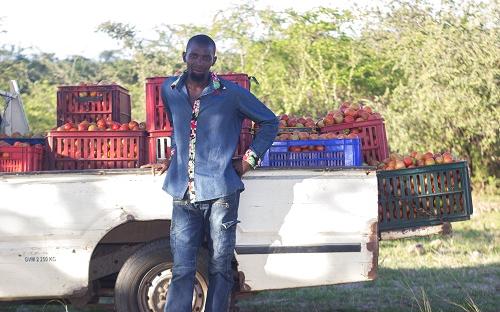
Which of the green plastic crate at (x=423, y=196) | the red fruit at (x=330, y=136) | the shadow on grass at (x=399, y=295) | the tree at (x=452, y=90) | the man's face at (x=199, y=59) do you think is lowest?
the shadow on grass at (x=399, y=295)

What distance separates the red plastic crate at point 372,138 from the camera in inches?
237

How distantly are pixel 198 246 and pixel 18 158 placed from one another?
162cm

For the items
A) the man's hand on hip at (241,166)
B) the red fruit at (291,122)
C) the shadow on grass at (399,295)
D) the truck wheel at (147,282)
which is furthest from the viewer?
the shadow on grass at (399,295)

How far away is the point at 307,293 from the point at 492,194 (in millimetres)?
11469

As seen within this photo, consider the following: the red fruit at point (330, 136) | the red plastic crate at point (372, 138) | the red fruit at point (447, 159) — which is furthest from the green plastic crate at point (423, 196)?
the red plastic crate at point (372, 138)

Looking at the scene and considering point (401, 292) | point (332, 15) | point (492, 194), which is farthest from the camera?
point (332, 15)

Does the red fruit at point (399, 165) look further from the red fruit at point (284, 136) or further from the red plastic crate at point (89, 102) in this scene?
the red plastic crate at point (89, 102)

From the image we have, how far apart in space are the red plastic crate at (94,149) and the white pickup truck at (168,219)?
702 millimetres

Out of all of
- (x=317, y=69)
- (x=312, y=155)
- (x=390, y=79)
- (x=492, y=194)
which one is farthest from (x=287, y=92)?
(x=312, y=155)

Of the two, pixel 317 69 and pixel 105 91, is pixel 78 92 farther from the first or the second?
pixel 317 69

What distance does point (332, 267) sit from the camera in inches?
201

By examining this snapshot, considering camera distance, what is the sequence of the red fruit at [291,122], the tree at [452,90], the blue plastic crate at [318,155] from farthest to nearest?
1. the tree at [452,90]
2. the red fruit at [291,122]
3. the blue plastic crate at [318,155]

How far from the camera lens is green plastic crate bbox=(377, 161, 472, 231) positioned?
5438mm

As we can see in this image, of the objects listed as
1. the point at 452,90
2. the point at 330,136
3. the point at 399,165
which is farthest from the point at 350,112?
the point at 452,90
